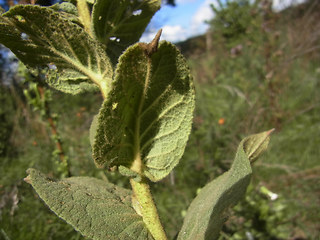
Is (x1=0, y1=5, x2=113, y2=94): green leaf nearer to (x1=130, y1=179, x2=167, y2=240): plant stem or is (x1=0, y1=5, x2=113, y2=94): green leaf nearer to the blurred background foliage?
(x1=130, y1=179, x2=167, y2=240): plant stem

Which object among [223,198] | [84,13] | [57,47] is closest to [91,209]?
[223,198]

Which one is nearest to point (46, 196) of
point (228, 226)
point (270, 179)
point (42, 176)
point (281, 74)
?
point (42, 176)

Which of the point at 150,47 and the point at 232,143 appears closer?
the point at 150,47

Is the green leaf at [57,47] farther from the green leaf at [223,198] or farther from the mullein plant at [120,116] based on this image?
the green leaf at [223,198]

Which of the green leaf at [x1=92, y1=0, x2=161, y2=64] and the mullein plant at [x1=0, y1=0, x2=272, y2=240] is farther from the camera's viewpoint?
the green leaf at [x1=92, y1=0, x2=161, y2=64]

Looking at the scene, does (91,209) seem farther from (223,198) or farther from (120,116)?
(223,198)

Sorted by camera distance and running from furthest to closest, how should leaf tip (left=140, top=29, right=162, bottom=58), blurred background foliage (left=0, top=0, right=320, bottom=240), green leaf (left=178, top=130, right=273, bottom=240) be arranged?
blurred background foliage (left=0, top=0, right=320, bottom=240)
green leaf (left=178, top=130, right=273, bottom=240)
leaf tip (left=140, top=29, right=162, bottom=58)

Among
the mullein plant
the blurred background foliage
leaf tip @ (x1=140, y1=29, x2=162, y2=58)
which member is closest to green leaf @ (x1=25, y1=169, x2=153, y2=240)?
the mullein plant
